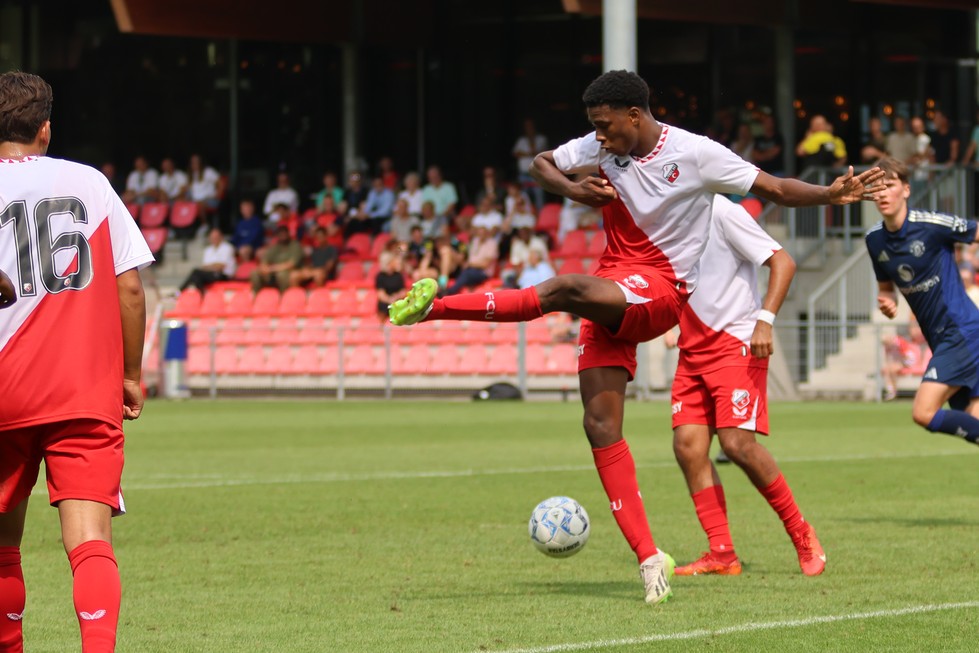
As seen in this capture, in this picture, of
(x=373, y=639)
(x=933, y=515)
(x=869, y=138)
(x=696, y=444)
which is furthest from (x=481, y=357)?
(x=373, y=639)

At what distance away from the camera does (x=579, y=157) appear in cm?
770

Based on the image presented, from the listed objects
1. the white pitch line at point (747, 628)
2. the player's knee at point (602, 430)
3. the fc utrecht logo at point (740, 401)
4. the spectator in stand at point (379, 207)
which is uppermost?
the spectator in stand at point (379, 207)

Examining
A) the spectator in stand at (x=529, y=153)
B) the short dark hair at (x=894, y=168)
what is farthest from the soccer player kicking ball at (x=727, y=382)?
the spectator in stand at (x=529, y=153)

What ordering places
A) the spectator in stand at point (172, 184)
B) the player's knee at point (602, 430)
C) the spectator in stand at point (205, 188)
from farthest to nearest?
1. the spectator in stand at point (172, 184)
2. the spectator in stand at point (205, 188)
3. the player's knee at point (602, 430)

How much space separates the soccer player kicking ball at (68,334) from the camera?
5121mm

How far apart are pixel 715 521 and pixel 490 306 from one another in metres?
1.87

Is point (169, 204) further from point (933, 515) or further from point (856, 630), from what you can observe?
point (856, 630)

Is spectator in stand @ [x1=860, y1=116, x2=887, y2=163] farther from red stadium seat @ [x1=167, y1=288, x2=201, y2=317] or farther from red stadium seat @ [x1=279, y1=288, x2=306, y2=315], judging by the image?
red stadium seat @ [x1=167, y1=288, x2=201, y2=317]

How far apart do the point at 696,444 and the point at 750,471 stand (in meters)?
0.31

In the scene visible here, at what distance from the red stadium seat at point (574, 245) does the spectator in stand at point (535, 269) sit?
0.81 meters

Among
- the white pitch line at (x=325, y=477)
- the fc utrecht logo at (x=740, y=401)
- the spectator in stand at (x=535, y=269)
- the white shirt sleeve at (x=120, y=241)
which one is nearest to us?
the white shirt sleeve at (x=120, y=241)

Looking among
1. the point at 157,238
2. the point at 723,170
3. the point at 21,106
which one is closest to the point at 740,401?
the point at 723,170

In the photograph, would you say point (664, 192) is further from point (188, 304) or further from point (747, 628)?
point (188, 304)

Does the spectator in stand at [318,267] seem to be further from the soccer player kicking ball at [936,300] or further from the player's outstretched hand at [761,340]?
the player's outstretched hand at [761,340]
